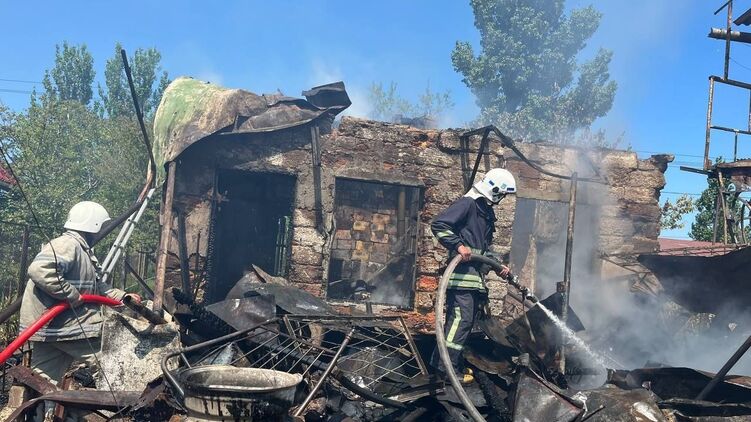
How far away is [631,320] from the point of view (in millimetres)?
9055

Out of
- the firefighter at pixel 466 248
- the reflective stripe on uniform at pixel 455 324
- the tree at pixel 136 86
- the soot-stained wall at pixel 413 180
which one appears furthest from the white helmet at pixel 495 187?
the tree at pixel 136 86

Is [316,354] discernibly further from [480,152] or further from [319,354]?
[480,152]

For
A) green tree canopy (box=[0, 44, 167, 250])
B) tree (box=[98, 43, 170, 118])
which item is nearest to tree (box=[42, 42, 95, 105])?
tree (box=[98, 43, 170, 118])

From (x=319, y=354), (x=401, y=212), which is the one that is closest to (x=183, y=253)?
(x=319, y=354)

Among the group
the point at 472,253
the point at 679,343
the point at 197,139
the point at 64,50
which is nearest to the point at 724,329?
the point at 679,343

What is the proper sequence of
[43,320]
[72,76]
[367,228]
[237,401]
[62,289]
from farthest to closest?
[72,76], [367,228], [62,289], [43,320], [237,401]

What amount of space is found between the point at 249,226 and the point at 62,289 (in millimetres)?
6018

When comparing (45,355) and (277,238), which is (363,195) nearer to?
(277,238)

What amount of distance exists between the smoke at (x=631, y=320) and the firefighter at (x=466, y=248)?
2.35m

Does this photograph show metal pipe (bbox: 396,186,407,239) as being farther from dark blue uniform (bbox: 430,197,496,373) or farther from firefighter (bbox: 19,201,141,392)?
firefighter (bbox: 19,201,141,392)

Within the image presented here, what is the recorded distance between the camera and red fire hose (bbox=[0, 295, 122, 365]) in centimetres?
398

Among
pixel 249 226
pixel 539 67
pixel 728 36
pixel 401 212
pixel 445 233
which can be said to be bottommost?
pixel 249 226

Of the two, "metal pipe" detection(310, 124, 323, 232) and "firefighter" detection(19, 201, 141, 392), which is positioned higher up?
"metal pipe" detection(310, 124, 323, 232)

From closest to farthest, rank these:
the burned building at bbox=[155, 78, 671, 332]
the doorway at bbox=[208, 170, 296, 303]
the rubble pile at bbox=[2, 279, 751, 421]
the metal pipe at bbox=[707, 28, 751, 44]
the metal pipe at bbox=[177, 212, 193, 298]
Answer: the rubble pile at bbox=[2, 279, 751, 421] < the metal pipe at bbox=[177, 212, 193, 298] < the burned building at bbox=[155, 78, 671, 332] < the doorway at bbox=[208, 170, 296, 303] < the metal pipe at bbox=[707, 28, 751, 44]
